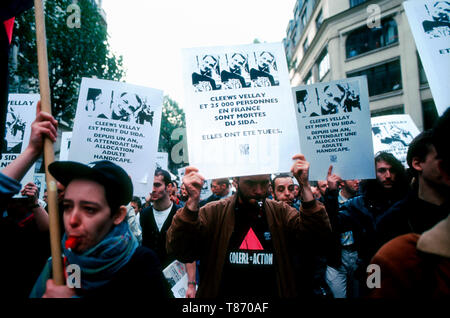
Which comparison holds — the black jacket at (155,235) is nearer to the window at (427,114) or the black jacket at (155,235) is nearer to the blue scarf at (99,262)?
the blue scarf at (99,262)

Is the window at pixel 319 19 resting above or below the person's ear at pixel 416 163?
above

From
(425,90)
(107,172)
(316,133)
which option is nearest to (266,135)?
(316,133)

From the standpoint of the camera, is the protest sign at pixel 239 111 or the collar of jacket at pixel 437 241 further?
the protest sign at pixel 239 111

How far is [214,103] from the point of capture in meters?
2.08

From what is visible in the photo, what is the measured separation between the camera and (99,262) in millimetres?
1438

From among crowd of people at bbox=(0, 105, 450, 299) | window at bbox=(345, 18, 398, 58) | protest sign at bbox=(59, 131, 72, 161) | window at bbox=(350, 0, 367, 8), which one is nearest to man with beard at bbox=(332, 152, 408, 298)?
crowd of people at bbox=(0, 105, 450, 299)

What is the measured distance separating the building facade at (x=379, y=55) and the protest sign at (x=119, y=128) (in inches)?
777

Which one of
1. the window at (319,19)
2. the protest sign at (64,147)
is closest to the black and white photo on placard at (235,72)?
→ the protest sign at (64,147)

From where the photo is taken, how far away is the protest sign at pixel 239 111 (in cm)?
198

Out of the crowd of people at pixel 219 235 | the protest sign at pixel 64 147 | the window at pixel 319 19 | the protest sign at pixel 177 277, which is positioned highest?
the window at pixel 319 19

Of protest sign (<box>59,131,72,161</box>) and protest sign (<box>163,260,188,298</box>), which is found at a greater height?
protest sign (<box>59,131,72,161</box>)

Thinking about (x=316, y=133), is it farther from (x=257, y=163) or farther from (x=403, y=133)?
(x=403, y=133)

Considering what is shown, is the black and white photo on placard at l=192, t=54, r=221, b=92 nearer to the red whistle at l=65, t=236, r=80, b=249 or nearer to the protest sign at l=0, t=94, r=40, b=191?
the red whistle at l=65, t=236, r=80, b=249

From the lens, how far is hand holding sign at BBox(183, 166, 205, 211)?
1.93 m
